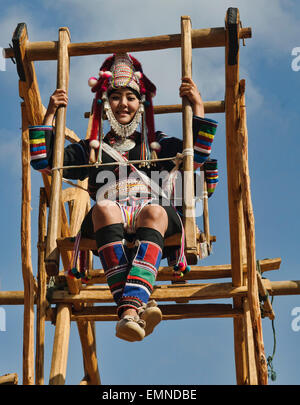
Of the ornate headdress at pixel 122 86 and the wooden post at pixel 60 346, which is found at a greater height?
the ornate headdress at pixel 122 86

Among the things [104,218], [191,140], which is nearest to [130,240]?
[104,218]

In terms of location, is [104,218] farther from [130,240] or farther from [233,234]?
[233,234]

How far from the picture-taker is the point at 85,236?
21.7ft

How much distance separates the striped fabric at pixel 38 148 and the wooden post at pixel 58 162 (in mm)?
110

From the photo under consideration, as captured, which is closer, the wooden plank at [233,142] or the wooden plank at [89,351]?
the wooden plank at [233,142]

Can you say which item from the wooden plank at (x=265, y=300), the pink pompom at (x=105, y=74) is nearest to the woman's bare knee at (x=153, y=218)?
the pink pompom at (x=105, y=74)

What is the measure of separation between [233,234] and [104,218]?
1645 mm

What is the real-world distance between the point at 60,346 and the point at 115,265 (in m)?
1.67

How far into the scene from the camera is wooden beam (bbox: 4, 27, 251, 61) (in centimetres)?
720

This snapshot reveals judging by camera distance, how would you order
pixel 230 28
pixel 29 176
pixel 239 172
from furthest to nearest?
pixel 29 176, pixel 239 172, pixel 230 28

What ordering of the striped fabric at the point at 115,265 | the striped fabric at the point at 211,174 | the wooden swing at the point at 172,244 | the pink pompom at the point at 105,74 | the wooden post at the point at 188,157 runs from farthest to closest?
1. the striped fabric at the point at 211,174
2. the pink pompom at the point at 105,74
3. the wooden swing at the point at 172,244
4. the wooden post at the point at 188,157
5. the striped fabric at the point at 115,265

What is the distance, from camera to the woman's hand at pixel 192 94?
6852mm

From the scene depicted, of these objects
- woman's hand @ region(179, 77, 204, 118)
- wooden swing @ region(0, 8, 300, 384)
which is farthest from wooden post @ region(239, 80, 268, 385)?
woman's hand @ region(179, 77, 204, 118)

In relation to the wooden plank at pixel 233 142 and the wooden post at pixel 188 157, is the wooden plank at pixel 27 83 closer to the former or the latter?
the wooden post at pixel 188 157
